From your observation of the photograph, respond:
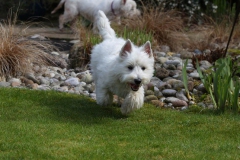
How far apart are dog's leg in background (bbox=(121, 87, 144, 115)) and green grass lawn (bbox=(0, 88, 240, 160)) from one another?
167mm

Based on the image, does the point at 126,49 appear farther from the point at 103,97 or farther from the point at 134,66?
the point at 103,97

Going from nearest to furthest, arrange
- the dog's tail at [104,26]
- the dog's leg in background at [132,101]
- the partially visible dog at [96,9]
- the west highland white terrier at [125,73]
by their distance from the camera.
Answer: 1. the west highland white terrier at [125,73]
2. the dog's leg in background at [132,101]
3. the dog's tail at [104,26]
4. the partially visible dog at [96,9]

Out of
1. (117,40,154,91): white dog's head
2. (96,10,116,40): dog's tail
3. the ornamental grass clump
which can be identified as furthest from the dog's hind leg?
the ornamental grass clump

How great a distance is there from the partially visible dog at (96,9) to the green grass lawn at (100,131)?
679cm

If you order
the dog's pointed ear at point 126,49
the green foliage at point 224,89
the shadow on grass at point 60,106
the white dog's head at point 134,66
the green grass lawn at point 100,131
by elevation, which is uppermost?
the dog's pointed ear at point 126,49

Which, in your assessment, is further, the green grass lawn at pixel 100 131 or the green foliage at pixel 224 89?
the green foliage at pixel 224 89

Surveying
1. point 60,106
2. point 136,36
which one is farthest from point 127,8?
point 60,106

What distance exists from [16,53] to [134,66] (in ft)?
11.6

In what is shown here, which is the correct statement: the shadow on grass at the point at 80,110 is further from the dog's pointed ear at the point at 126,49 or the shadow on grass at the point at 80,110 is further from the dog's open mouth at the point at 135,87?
the dog's pointed ear at the point at 126,49

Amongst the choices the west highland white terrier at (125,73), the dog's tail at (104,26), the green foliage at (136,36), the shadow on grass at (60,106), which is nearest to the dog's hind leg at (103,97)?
the west highland white terrier at (125,73)

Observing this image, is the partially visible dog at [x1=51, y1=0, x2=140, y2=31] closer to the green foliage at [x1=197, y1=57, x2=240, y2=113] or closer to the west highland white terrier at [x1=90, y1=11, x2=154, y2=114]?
the green foliage at [x1=197, y1=57, x2=240, y2=113]

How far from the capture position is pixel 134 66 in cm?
743

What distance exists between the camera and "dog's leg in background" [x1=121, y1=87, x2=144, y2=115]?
7496 millimetres

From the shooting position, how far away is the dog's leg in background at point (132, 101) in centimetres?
750
